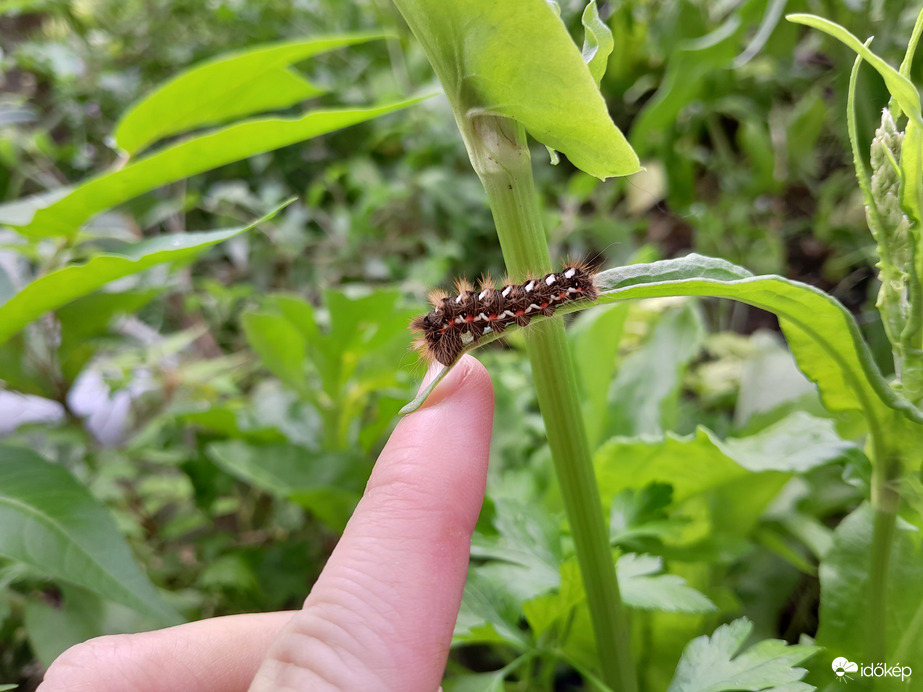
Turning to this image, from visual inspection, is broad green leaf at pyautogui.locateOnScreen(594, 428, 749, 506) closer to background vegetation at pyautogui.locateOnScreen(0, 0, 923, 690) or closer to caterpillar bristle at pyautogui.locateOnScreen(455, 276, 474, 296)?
background vegetation at pyautogui.locateOnScreen(0, 0, 923, 690)

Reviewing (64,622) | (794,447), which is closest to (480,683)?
(794,447)

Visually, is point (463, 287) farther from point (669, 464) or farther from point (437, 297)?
point (669, 464)

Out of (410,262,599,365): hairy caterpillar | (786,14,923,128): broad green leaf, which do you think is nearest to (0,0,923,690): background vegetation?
(410,262,599,365): hairy caterpillar

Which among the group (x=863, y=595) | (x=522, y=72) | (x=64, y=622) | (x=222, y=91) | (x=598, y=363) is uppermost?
(x=222, y=91)

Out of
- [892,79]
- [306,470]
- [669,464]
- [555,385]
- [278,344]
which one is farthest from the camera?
[278,344]

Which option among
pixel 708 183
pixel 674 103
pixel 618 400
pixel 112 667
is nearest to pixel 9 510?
pixel 112 667

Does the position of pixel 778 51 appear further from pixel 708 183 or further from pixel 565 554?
pixel 565 554
